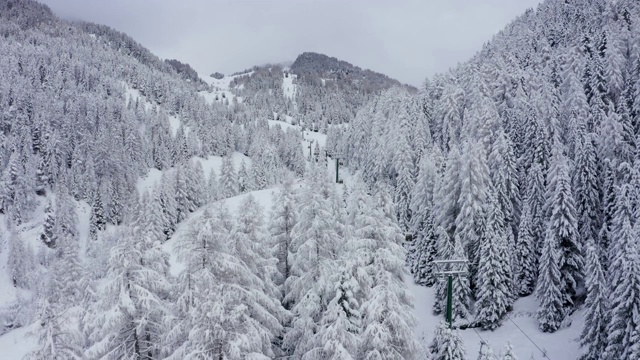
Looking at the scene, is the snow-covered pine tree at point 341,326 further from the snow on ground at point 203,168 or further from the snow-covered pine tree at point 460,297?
the snow on ground at point 203,168

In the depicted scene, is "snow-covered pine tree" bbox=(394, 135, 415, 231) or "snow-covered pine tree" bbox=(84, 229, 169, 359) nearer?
"snow-covered pine tree" bbox=(84, 229, 169, 359)

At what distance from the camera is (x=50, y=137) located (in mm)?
112250

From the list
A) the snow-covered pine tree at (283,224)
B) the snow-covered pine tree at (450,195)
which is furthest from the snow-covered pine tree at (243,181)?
the snow-covered pine tree at (283,224)

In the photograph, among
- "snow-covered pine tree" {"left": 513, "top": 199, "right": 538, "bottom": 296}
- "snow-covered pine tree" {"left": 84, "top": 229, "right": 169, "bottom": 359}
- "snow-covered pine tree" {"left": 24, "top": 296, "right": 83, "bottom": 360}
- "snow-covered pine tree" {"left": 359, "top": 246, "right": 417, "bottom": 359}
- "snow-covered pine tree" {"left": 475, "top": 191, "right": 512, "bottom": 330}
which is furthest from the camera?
"snow-covered pine tree" {"left": 513, "top": 199, "right": 538, "bottom": 296}

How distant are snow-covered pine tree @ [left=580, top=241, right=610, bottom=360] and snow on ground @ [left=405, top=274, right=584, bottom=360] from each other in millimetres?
3119

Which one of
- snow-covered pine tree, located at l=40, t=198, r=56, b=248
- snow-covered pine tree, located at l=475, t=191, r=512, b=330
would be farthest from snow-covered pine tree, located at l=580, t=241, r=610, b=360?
snow-covered pine tree, located at l=40, t=198, r=56, b=248

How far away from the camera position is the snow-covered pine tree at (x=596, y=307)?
26328 mm

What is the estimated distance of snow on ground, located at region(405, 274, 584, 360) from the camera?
32.5 metres

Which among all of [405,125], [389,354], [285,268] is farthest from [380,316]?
[405,125]

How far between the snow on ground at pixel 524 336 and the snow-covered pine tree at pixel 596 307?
3119 mm

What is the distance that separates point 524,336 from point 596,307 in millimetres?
9722

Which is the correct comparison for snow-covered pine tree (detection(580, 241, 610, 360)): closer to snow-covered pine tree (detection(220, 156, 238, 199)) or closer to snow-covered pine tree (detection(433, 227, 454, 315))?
snow-covered pine tree (detection(433, 227, 454, 315))

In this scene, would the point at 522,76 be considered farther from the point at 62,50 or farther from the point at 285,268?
the point at 62,50

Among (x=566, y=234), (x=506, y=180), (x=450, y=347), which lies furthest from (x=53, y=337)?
(x=506, y=180)
